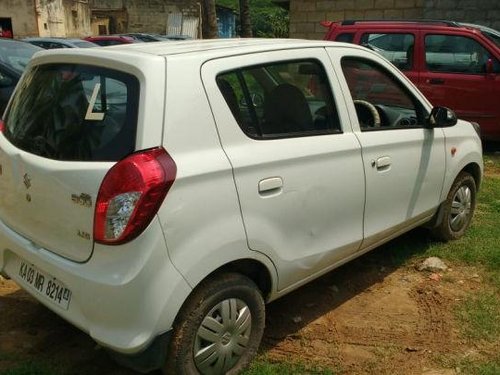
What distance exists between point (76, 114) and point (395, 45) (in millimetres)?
6677

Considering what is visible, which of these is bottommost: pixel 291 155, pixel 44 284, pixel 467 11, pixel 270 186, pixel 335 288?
pixel 335 288

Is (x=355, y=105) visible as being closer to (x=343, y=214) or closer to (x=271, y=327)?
(x=343, y=214)

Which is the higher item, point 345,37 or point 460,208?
point 345,37

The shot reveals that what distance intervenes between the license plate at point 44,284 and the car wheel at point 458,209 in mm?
3009

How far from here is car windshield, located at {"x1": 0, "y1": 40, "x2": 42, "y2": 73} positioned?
24.5 ft

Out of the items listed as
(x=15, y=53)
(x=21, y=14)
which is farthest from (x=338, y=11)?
(x=21, y=14)

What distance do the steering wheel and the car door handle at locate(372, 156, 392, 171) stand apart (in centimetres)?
23

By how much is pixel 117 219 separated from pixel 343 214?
144 centimetres

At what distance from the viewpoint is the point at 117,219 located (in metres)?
2.34

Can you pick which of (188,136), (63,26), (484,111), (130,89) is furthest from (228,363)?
(63,26)

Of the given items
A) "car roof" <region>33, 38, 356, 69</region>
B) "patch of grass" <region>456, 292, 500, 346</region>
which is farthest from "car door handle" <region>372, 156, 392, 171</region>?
"patch of grass" <region>456, 292, 500, 346</region>

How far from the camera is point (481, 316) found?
3543 millimetres

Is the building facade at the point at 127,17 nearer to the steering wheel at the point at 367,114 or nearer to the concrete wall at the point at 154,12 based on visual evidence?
the concrete wall at the point at 154,12

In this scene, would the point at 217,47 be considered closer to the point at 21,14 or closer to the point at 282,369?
the point at 282,369
